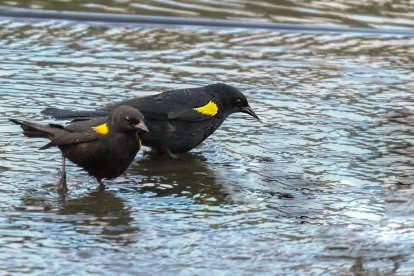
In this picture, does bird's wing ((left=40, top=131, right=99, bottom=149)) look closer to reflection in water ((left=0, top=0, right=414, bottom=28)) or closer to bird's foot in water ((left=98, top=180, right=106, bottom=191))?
bird's foot in water ((left=98, top=180, right=106, bottom=191))

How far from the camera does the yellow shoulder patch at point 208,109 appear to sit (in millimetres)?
8664

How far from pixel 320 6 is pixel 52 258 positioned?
8427 mm

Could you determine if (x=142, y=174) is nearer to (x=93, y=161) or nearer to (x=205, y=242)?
(x=93, y=161)

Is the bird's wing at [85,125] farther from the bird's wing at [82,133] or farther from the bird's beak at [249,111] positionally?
the bird's beak at [249,111]

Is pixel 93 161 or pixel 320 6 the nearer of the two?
pixel 93 161

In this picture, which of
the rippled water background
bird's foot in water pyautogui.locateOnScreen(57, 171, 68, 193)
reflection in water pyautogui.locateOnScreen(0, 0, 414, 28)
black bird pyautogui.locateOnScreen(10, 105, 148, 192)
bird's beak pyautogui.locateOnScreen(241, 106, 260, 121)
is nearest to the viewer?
the rippled water background

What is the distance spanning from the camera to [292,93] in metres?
10.3

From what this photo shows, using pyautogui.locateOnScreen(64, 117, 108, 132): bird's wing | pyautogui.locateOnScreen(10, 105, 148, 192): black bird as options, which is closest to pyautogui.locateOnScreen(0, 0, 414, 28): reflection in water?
A: pyautogui.locateOnScreen(64, 117, 108, 132): bird's wing

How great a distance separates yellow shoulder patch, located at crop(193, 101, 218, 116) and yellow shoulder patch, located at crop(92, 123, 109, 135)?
50.0 inches

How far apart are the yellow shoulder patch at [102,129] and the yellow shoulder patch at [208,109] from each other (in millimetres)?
1270

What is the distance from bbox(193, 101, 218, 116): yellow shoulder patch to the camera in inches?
341

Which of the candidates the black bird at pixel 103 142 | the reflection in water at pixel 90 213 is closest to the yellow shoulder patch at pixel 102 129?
the black bird at pixel 103 142

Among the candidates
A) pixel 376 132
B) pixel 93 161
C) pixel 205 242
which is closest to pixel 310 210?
pixel 205 242

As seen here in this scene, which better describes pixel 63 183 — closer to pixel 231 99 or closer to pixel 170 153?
pixel 170 153
